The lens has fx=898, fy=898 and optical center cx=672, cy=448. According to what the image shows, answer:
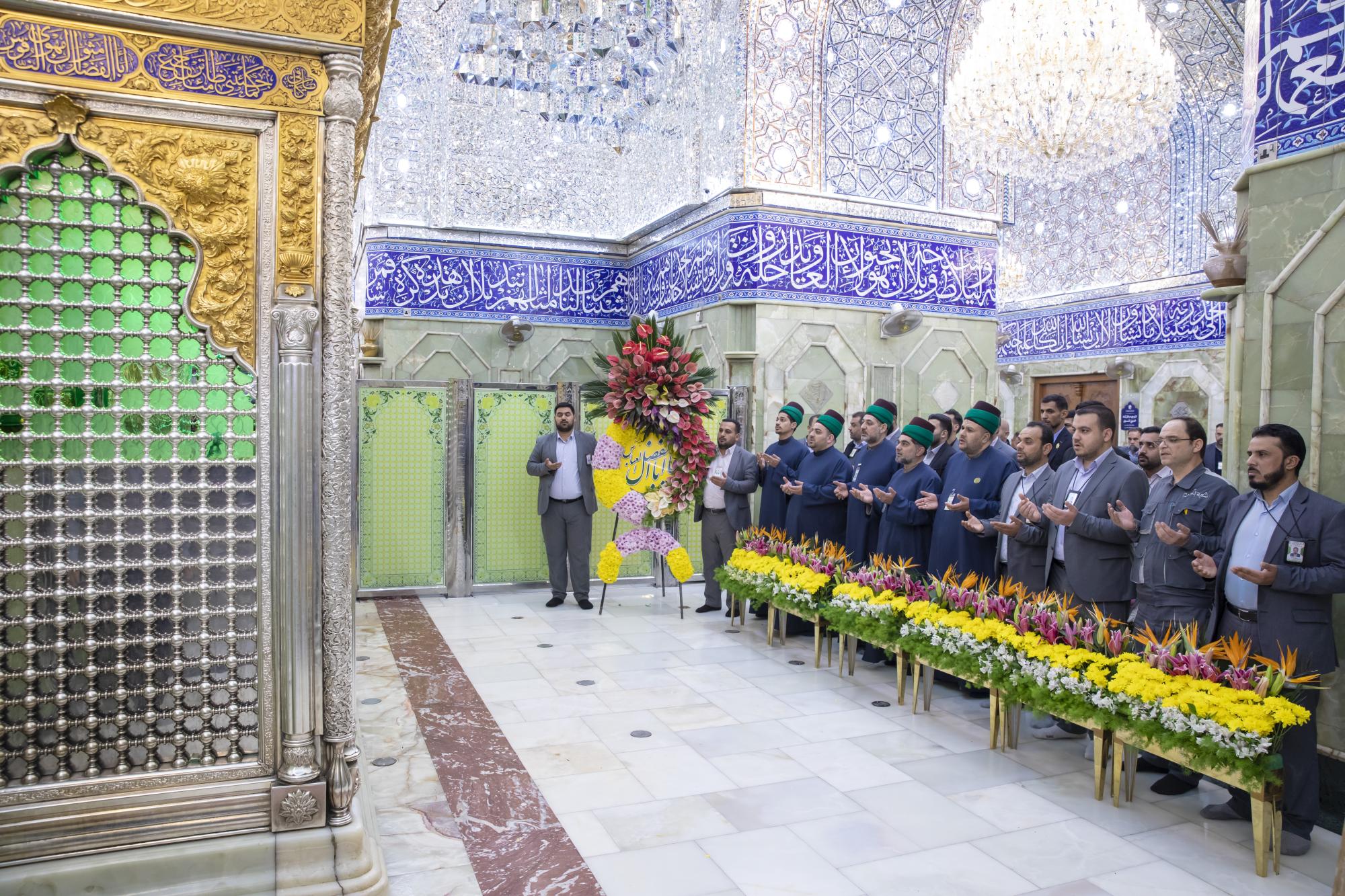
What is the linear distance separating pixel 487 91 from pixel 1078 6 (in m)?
5.62

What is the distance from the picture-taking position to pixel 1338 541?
262cm

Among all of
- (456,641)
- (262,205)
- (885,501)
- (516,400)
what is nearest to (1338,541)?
(885,501)

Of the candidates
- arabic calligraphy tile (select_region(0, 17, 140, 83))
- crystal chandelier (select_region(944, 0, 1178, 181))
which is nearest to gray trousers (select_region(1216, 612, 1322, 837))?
arabic calligraphy tile (select_region(0, 17, 140, 83))

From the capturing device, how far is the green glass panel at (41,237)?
214cm

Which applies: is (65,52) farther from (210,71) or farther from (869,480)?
(869,480)

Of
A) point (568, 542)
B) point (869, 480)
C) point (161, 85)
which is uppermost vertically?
point (161, 85)

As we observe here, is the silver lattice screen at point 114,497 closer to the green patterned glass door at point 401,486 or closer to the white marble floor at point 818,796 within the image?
the white marble floor at point 818,796

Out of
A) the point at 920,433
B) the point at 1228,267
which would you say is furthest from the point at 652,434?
the point at 1228,267

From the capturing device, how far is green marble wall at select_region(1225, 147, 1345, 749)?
2910 mm

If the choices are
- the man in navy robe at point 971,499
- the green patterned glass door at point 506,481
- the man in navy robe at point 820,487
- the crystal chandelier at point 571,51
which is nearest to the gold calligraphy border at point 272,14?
the man in navy robe at point 971,499

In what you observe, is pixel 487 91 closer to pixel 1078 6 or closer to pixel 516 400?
pixel 516 400

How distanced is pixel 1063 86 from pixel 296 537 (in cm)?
659

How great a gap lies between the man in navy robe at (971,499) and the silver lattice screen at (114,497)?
3079 millimetres

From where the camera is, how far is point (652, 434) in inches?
222
